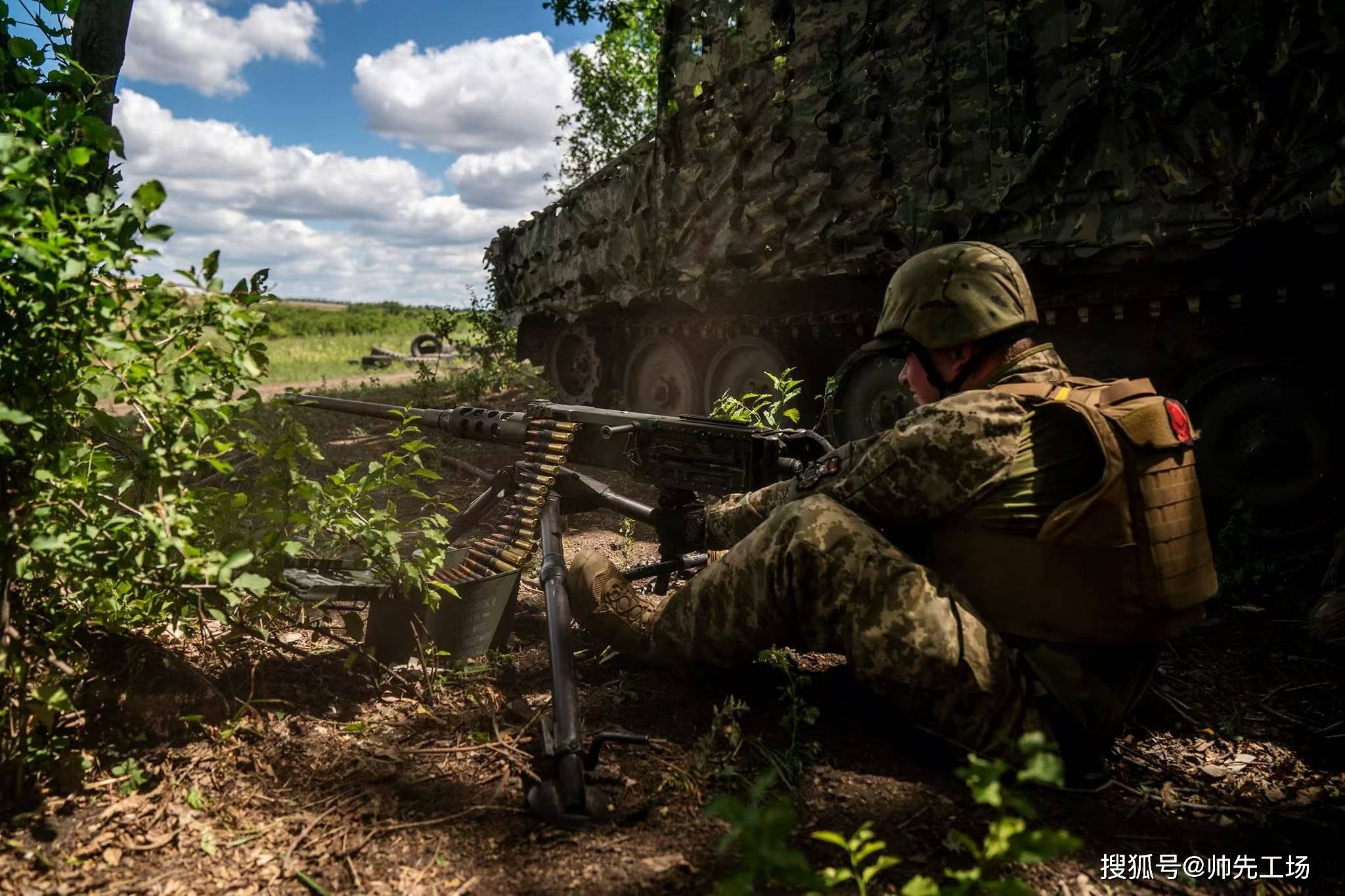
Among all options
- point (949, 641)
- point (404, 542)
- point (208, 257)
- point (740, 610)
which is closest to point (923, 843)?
point (949, 641)

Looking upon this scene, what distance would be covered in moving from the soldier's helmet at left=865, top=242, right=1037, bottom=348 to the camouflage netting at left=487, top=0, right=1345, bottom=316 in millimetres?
2690

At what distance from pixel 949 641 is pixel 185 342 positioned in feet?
7.36

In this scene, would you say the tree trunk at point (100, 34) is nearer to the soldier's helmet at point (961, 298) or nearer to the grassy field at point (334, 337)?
the soldier's helmet at point (961, 298)

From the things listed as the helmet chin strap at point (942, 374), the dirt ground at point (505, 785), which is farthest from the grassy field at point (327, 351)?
the helmet chin strap at point (942, 374)

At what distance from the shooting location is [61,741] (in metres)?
2.45

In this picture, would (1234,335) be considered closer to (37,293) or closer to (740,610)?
(740,610)

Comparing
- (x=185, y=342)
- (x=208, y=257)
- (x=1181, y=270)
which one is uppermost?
(x=1181, y=270)

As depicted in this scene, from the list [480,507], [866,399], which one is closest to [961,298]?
[480,507]

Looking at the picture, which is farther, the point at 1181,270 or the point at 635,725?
the point at 1181,270

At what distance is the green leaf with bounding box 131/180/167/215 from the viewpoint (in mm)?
2270

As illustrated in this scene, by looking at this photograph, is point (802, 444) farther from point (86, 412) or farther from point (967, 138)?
point (967, 138)

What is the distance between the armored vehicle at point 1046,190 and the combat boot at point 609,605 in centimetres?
361

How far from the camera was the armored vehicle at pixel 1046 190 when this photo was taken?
15.9ft

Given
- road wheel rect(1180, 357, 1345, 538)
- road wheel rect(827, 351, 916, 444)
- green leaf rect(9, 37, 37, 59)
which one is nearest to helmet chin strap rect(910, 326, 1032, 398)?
green leaf rect(9, 37, 37, 59)
